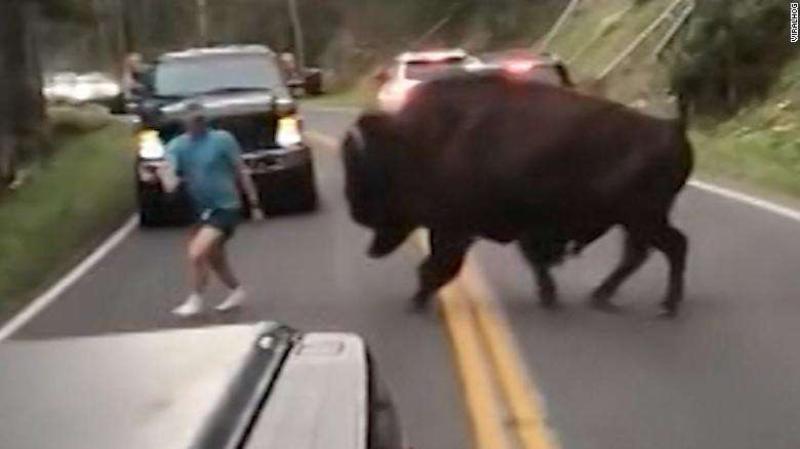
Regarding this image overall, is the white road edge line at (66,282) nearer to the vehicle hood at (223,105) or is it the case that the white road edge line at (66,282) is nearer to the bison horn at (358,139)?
the vehicle hood at (223,105)

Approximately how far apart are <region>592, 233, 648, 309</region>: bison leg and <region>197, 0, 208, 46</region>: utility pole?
256 feet

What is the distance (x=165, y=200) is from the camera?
23.0m

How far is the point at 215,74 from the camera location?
2417cm

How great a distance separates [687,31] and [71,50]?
6712 centimetres

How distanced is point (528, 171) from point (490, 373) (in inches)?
107

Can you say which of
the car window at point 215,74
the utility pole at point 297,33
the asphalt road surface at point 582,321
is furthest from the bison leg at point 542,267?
the utility pole at point 297,33

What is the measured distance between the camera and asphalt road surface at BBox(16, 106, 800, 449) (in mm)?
10148

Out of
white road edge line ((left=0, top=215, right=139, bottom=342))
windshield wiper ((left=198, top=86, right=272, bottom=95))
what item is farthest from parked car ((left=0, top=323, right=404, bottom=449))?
windshield wiper ((left=198, top=86, right=272, bottom=95))

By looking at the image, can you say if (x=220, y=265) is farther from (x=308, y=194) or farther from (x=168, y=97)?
(x=168, y=97)

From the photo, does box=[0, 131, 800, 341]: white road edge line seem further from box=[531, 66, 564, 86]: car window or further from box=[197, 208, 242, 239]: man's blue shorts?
box=[531, 66, 564, 86]: car window

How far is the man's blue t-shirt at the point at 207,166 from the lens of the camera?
15102 mm

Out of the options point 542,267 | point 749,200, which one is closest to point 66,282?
point 542,267

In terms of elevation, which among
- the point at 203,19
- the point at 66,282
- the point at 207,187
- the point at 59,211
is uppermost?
the point at 207,187

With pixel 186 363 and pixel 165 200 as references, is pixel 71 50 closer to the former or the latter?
pixel 165 200
